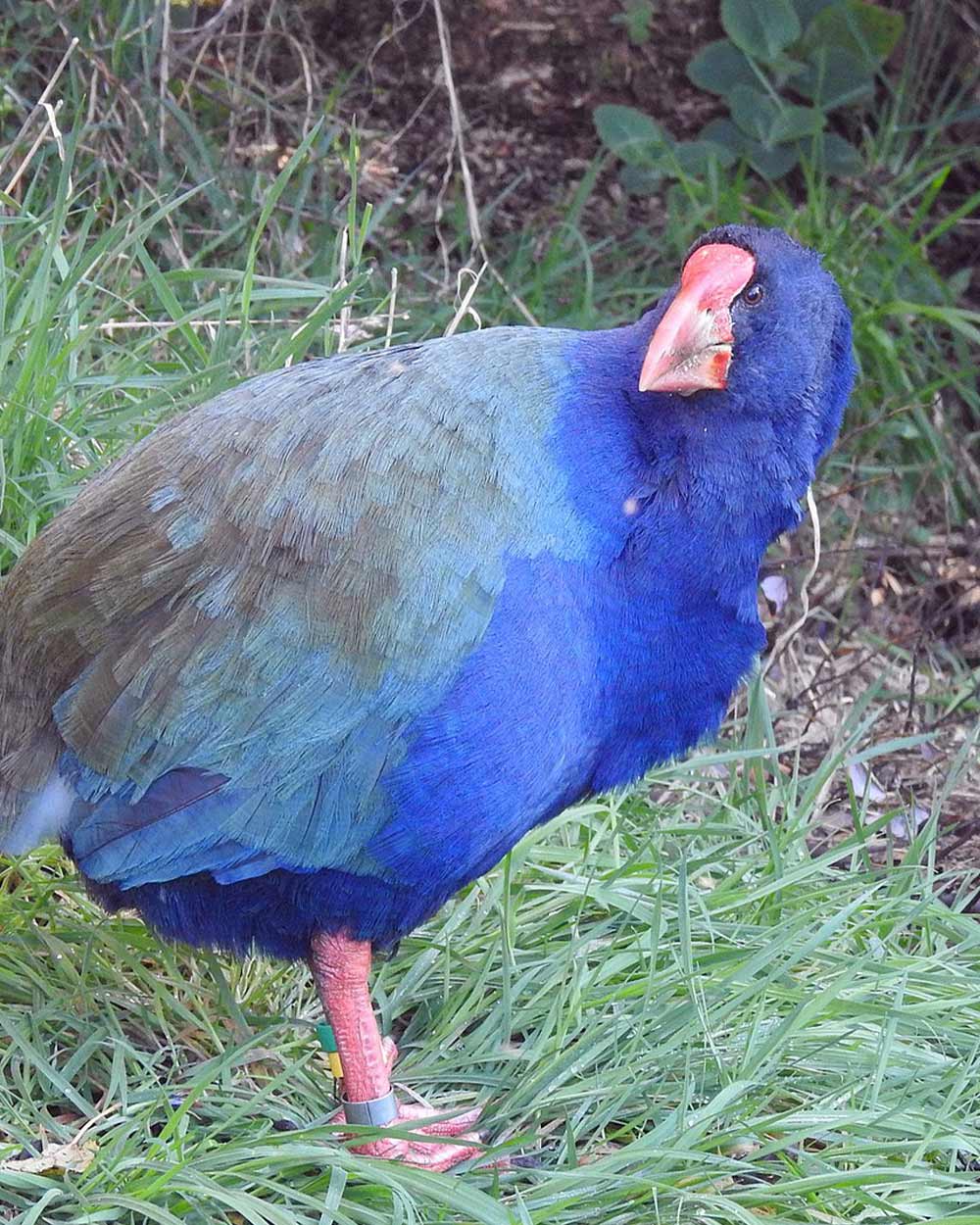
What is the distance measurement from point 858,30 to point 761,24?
0.30m

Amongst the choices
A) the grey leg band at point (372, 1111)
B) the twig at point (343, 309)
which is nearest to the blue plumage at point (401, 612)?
the grey leg band at point (372, 1111)

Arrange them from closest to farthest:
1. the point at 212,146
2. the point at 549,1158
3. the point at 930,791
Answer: the point at 549,1158 → the point at 930,791 → the point at 212,146

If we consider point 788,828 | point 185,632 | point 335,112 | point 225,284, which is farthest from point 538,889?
point 335,112

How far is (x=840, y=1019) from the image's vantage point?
7.91 ft

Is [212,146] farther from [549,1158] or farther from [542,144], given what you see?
[549,1158]

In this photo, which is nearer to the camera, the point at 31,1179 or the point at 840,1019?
the point at 31,1179

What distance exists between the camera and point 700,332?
205 cm

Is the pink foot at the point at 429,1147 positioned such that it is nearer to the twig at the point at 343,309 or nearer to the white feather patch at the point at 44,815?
the white feather patch at the point at 44,815

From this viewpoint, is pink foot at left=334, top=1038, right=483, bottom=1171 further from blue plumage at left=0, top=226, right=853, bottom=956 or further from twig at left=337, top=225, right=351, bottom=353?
twig at left=337, top=225, right=351, bottom=353

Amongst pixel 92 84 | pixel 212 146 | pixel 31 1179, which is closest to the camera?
pixel 31 1179

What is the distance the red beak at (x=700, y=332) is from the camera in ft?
6.72

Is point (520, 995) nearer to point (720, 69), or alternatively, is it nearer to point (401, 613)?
point (401, 613)

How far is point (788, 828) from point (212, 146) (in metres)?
2.23

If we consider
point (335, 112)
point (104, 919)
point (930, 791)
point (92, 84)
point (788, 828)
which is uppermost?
point (92, 84)
